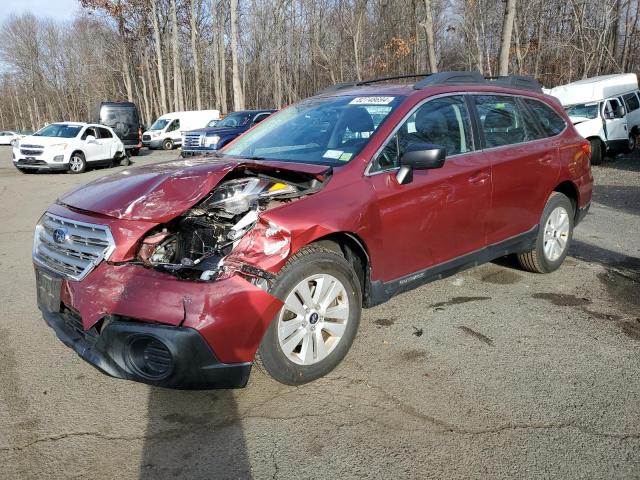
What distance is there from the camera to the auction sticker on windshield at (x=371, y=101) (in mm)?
3865

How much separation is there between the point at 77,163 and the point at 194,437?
1691cm

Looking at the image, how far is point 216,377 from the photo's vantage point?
269 cm

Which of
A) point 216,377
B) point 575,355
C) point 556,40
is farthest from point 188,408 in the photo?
point 556,40

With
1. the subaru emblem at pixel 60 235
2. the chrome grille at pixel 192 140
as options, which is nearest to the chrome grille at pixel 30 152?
the chrome grille at pixel 192 140

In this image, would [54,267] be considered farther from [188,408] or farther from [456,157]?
[456,157]

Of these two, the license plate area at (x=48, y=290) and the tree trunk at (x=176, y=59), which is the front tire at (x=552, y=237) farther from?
the tree trunk at (x=176, y=59)

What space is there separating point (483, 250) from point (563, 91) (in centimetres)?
1463

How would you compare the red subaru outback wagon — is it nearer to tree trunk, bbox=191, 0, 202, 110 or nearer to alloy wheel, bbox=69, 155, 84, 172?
alloy wheel, bbox=69, 155, 84, 172

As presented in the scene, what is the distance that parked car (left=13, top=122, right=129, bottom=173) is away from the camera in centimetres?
1644

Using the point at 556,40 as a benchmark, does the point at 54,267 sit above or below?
below

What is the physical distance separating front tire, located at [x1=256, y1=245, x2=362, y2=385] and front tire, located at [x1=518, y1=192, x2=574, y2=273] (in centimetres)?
247

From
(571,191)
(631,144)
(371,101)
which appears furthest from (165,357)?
(631,144)

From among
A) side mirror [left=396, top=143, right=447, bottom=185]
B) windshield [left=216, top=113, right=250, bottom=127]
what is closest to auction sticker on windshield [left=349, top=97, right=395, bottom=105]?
side mirror [left=396, top=143, right=447, bottom=185]

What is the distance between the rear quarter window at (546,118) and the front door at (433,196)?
1154mm
